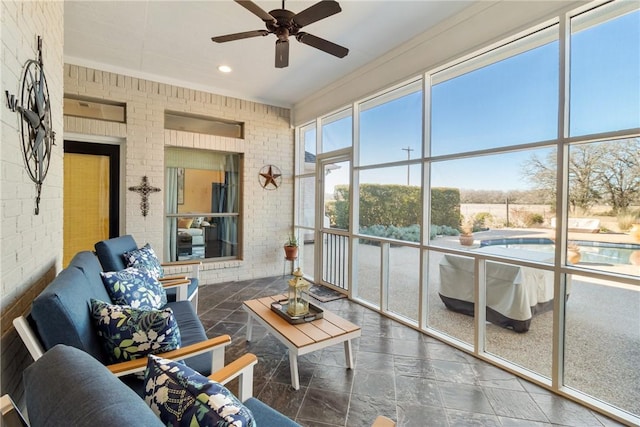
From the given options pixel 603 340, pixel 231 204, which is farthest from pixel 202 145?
pixel 603 340

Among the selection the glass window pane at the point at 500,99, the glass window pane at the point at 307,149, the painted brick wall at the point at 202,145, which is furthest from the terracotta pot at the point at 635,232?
the painted brick wall at the point at 202,145

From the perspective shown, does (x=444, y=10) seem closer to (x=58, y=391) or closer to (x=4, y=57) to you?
(x=4, y=57)

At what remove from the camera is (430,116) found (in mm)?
3174

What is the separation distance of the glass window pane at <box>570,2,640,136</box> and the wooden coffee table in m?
2.25

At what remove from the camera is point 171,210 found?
4555 millimetres

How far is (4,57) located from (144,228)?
3264 mm

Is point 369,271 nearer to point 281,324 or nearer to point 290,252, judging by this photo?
point 290,252

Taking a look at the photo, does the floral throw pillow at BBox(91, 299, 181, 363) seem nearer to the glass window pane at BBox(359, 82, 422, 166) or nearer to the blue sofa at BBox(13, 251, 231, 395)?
the blue sofa at BBox(13, 251, 231, 395)

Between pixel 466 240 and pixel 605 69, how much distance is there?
5.25 ft

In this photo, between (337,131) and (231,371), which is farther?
(337,131)

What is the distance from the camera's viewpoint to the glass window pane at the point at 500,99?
2338mm

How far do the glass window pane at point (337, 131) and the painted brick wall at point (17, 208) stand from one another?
3.21m

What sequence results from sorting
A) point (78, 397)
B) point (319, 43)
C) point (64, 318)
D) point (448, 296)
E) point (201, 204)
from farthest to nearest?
point (201, 204), point (448, 296), point (319, 43), point (64, 318), point (78, 397)

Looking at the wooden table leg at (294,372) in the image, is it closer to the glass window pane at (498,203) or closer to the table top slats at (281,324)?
the table top slats at (281,324)
